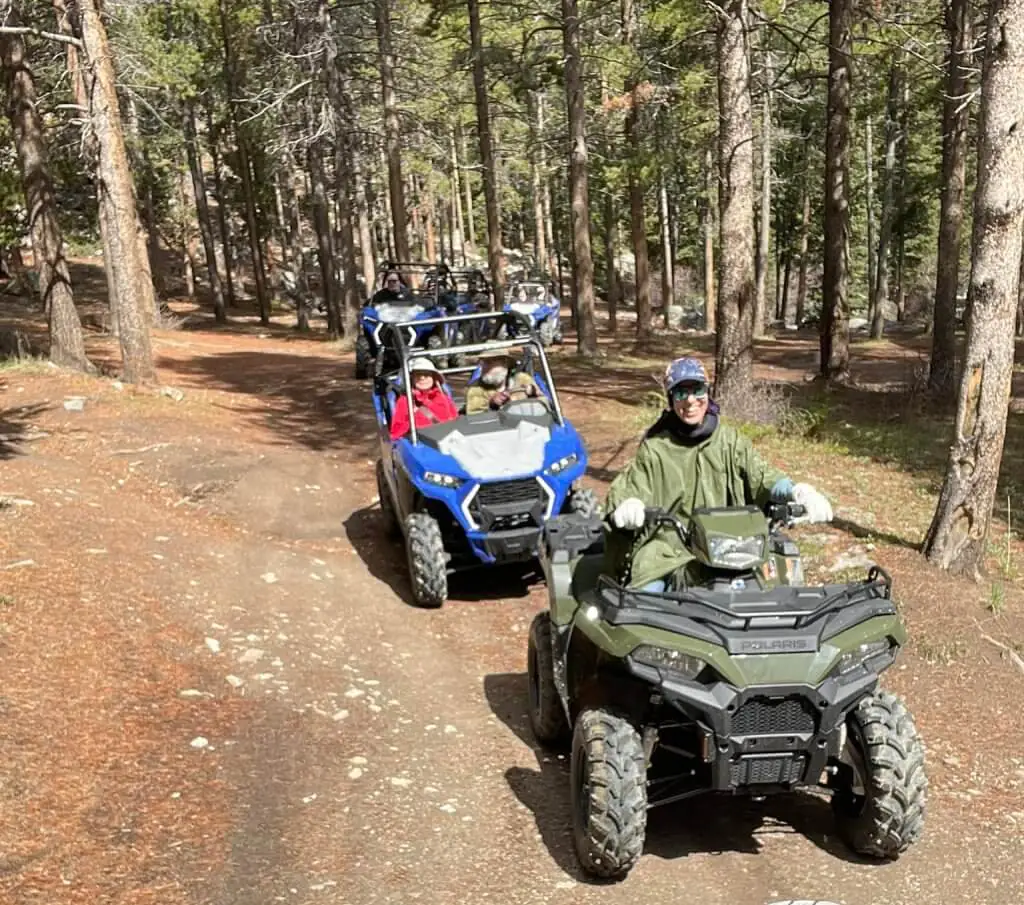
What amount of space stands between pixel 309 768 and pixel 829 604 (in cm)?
268

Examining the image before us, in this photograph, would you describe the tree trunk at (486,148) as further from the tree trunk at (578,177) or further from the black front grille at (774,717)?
the black front grille at (774,717)

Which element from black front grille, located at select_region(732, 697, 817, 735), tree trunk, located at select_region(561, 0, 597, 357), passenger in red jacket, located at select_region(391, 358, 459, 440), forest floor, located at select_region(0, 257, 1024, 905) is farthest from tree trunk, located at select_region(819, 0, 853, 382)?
black front grille, located at select_region(732, 697, 817, 735)

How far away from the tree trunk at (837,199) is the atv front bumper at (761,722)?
12757mm

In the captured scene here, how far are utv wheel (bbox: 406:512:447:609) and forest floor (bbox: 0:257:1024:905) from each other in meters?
0.18

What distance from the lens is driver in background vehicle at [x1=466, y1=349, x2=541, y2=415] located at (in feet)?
28.6

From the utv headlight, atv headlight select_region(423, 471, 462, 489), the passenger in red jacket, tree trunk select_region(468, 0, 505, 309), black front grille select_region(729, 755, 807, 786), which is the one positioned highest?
tree trunk select_region(468, 0, 505, 309)

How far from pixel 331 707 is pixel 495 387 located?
150 inches

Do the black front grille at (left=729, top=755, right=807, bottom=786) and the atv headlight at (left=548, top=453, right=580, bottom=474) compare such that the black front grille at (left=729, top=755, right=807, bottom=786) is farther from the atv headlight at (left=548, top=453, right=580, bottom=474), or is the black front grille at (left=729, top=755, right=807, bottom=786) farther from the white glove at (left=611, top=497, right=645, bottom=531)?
the atv headlight at (left=548, top=453, right=580, bottom=474)

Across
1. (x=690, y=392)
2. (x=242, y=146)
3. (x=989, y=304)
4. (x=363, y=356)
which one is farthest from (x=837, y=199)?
(x=242, y=146)

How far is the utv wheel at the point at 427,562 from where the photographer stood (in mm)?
7383

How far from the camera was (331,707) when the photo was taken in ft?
19.2

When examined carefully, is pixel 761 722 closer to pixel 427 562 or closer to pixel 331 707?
pixel 331 707

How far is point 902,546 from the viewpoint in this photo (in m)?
8.34

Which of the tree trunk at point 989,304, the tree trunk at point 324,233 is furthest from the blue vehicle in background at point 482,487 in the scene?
the tree trunk at point 324,233
